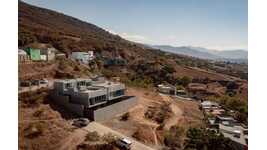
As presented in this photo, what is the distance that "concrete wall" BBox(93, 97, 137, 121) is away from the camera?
27.3ft

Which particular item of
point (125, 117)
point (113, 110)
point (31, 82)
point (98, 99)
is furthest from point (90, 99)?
point (31, 82)

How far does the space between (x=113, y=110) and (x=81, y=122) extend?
1.51 meters

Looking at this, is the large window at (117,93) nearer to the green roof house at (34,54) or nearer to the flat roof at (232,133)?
the flat roof at (232,133)

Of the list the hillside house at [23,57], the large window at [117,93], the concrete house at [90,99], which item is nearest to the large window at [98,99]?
the concrete house at [90,99]

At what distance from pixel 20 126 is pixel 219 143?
491 centimetres

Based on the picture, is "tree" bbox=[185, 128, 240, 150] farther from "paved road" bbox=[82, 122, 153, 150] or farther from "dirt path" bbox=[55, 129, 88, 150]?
"dirt path" bbox=[55, 129, 88, 150]

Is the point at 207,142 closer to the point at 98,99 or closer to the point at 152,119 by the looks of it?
the point at 152,119

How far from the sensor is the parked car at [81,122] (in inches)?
300

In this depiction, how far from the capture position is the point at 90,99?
852 centimetres

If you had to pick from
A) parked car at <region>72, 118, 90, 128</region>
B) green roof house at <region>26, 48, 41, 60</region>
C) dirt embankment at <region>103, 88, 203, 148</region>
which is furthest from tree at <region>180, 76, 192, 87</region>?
parked car at <region>72, 118, 90, 128</region>

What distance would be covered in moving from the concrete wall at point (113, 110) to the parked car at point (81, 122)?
16.3 inches

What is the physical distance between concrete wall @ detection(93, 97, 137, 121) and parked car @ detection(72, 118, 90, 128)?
0.41m
